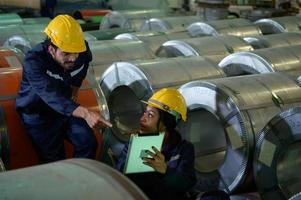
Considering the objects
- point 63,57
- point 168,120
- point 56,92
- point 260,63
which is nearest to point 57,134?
point 56,92

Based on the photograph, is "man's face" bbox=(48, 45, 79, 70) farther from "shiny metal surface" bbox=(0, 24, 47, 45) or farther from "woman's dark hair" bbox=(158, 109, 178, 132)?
"shiny metal surface" bbox=(0, 24, 47, 45)

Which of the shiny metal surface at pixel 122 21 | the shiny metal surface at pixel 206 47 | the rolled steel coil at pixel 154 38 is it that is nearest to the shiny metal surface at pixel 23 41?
the rolled steel coil at pixel 154 38

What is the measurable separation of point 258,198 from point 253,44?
2770 millimetres

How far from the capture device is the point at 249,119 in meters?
2.87

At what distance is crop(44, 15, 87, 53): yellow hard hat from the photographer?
2.71 m

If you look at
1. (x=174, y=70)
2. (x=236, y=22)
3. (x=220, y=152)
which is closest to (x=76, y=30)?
(x=174, y=70)

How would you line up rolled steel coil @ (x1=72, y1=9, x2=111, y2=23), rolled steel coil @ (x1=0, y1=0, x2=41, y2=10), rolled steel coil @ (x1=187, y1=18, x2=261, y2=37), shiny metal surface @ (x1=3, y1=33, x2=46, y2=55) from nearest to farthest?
1. shiny metal surface @ (x1=3, y1=33, x2=46, y2=55)
2. rolled steel coil @ (x1=187, y1=18, x2=261, y2=37)
3. rolled steel coil @ (x1=0, y1=0, x2=41, y2=10)
4. rolled steel coil @ (x1=72, y1=9, x2=111, y2=23)

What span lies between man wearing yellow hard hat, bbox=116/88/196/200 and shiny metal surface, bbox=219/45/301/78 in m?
1.45

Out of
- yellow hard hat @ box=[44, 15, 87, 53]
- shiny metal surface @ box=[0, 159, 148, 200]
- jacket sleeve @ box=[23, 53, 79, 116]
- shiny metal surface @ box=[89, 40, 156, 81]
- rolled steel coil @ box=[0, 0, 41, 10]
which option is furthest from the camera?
rolled steel coil @ box=[0, 0, 41, 10]

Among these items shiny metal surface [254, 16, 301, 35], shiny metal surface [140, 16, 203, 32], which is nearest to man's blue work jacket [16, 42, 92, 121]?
shiny metal surface [140, 16, 203, 32]

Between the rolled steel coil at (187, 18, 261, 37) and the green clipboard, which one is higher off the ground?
the green clipboard

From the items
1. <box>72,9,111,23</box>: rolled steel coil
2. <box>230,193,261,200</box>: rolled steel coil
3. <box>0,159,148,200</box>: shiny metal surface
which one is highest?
<box>0,159,148,200</box>: shiny metal surface

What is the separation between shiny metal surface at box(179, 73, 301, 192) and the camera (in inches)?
113

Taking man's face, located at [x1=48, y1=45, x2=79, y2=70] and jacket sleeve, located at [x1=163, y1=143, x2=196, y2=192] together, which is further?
man's face, located at [x1=48, y1=45, x2=79, y2=70]
